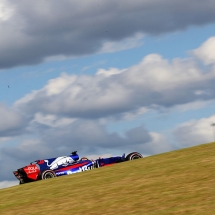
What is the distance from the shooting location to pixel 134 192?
14.6 metres

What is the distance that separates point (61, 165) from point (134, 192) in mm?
15536

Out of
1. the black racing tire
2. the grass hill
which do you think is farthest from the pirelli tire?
the grass hill

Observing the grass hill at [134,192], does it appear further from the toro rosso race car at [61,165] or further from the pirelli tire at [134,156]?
the toro rosso race car at [61,165]

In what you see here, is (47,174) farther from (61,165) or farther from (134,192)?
(134,192)

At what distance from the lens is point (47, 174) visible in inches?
1103

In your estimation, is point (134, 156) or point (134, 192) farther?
point (134, 156)

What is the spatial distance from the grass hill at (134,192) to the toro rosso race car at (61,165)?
8.45 metres

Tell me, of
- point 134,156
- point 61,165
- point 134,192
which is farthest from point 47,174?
point 134,192

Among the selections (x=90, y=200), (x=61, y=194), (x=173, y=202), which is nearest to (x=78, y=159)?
(x=61, y=194)

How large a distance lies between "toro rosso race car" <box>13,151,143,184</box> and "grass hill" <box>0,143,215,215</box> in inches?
332

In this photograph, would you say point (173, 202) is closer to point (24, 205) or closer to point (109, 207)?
point (109, 207)

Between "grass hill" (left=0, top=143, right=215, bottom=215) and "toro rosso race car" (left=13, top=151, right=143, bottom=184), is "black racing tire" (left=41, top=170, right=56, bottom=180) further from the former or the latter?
"grass hill" (left=0, top=143, right=215, bottom=215)

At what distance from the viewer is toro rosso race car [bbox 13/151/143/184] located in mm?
29312

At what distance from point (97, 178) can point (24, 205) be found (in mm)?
3861
